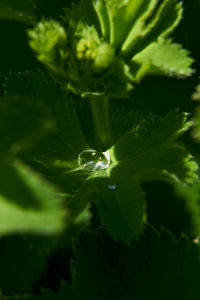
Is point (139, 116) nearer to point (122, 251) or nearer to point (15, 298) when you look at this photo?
point (122, 251)

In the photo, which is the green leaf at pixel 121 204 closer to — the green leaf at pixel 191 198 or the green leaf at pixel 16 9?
the green leaf at pixel 191 198

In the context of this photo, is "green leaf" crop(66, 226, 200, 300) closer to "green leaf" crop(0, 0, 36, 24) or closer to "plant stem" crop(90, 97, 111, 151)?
"plant stem" crop(90, 97, 111, 151)

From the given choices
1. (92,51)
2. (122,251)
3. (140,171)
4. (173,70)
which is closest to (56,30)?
(92,51)

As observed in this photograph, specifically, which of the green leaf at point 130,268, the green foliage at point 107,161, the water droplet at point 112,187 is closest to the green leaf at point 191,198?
the green foliage at point 107,161

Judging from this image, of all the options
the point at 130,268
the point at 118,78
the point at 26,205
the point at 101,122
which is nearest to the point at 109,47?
the point at 118,78

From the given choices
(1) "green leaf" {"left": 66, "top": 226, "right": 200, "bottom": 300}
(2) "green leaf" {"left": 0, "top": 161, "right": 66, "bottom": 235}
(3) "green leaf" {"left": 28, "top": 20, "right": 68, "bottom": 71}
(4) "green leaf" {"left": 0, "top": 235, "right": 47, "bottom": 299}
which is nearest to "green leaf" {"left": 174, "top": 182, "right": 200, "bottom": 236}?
(1) "green leaf" {"left": 66, "top": 226, "right": 200, "bottom": 300}

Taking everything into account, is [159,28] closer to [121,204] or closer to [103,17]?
[103,17]
